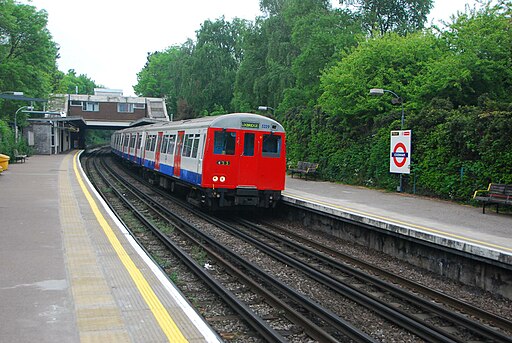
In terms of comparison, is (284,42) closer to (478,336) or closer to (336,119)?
(336,119)

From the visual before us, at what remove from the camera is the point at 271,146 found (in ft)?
48.3

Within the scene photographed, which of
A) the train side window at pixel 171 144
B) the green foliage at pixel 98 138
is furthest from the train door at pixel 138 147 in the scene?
the green foliage at pixel 98 138

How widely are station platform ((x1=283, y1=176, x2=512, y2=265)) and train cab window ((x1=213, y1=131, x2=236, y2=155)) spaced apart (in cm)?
249

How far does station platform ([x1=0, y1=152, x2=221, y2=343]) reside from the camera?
15.5ft

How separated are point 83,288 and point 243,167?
28.3 feet

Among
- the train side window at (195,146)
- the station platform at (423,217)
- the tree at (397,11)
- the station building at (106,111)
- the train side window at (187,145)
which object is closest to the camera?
the station platform at (423,217)

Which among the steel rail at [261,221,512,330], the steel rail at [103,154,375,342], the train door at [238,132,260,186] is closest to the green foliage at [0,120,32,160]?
the train door at [238,132,260,186]

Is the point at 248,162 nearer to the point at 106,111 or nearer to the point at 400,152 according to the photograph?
the point at 400,152

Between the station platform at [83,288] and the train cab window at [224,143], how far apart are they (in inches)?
159

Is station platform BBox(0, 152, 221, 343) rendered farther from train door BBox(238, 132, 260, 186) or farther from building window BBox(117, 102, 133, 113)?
building window BBox(117, 102, 133, 113)

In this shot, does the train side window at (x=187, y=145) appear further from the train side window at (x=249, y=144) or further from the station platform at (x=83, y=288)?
the station platform at (x=83, y=288)

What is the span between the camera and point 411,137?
55.9 feet

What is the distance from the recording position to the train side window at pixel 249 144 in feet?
47.3

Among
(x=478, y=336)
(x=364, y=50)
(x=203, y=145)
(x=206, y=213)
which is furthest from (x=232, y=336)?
(x=364, y=50)
